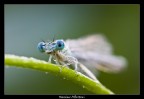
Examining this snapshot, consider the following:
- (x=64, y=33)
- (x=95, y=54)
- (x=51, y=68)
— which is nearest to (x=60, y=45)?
(x=51, y=68)

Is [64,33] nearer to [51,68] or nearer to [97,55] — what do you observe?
[97,55]

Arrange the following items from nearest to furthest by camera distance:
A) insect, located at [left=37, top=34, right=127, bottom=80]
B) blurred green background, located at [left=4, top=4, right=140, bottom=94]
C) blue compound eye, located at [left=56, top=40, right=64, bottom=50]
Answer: blue compound eye, located at [left=56, top=40, right=64, bottom=50], blurred green background, located at [left=4, top=4, right=140, bottom=94], insect, located at [left=37, top=34, right=127, bottom=80]

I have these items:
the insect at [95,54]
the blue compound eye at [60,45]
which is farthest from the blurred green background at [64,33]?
the blue compound eye at [60,45]

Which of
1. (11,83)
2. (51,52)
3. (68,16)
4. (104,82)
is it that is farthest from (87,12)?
(51,52)

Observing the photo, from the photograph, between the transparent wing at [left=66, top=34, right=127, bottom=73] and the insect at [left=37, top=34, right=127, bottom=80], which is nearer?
the insect at [left=37, top=34, right=127, bottom=80]

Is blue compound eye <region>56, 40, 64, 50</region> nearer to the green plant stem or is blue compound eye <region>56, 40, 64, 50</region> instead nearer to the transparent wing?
the green plant stem

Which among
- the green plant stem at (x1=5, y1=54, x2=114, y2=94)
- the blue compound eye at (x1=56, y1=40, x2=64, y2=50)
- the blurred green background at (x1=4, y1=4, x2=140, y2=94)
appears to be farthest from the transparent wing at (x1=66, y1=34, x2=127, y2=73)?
the green plant stem at (x1=5, y1=54, x2=114, y2=94)
